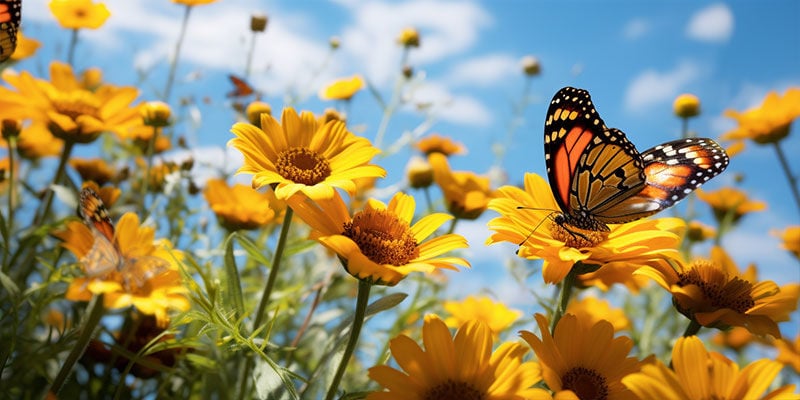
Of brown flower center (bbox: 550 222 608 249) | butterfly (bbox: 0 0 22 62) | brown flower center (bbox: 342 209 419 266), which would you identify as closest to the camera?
brown flower center (bbox: 342 209 419 266)

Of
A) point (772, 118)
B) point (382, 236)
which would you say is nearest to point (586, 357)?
point (382, 236)

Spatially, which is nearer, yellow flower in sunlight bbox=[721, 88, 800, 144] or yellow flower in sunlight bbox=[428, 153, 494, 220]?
yellow flower in sunlight bbox=[428, 153, 494, 220]

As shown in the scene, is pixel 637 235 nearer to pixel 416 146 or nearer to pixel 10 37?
pixel 10 37

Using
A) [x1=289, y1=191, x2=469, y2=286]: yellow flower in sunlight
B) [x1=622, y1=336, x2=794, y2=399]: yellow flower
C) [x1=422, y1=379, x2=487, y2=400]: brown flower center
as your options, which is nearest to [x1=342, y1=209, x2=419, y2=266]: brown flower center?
[x1=289, y1=191, x2=469, y2=286]: yellow flower in sunlight

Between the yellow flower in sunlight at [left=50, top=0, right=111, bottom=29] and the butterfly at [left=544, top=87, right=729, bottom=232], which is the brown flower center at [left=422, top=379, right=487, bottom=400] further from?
the yellow flower in sunlight at [left=50, top=0, right=111, bottom=29]

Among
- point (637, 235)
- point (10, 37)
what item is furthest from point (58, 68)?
point (637, 235)
